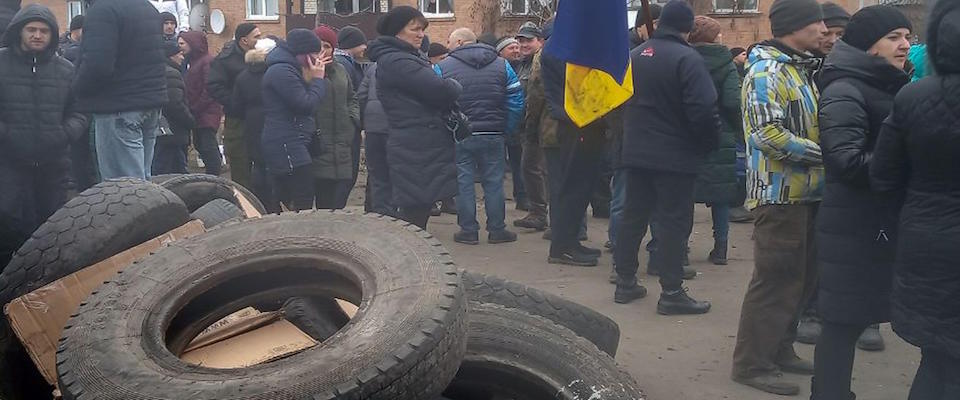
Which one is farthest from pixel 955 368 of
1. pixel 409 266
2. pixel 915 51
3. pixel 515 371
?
pixel 915 51

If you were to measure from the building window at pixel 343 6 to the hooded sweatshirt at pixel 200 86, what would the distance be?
49.8 feet

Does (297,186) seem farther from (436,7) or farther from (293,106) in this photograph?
(436,7)

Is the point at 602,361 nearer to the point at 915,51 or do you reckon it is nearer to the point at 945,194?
the point at 945,194

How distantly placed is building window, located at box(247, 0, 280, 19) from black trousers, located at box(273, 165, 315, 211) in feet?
64.2

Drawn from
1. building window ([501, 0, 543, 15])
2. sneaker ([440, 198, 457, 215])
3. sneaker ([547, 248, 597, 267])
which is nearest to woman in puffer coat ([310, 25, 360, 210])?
sneaker ([547, 248, 597, 267])

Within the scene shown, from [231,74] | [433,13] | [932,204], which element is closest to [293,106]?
[231,74]

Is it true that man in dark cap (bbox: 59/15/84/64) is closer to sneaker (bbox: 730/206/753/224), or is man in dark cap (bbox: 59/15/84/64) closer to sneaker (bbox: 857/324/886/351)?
sneaker (bbox: 730/206/753/224)

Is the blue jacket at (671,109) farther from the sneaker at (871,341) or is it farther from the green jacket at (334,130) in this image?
the green jacket at (334,130)

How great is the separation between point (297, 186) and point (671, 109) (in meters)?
3.06

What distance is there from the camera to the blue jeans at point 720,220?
7.51 meters

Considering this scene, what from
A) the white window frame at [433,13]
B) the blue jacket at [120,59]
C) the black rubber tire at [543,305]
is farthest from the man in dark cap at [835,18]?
the white window frame at [433,13]

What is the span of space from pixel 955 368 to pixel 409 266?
203 cm

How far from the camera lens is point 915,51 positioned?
21.9 ft

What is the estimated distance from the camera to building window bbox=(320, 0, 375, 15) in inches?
968
